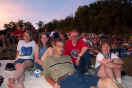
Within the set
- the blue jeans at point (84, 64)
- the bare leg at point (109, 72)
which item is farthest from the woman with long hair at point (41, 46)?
Answer: the bare leg at point (109, 72)

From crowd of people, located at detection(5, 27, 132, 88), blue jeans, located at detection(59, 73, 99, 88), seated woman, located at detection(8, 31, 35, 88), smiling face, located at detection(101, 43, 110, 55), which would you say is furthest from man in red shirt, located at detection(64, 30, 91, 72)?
blue jeans, located at detection(59, 73, 99, 88)

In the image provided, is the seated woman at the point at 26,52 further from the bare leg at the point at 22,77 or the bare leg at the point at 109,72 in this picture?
the bare leg at the point at 109,72

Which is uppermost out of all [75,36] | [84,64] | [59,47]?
[75,36]

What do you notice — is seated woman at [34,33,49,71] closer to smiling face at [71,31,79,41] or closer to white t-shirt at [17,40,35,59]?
white t-shirt at [17,40,35,59]

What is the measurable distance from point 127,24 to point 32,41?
2461cm

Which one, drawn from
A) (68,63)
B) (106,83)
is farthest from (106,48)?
(106,83)

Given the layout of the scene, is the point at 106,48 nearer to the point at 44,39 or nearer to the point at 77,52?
the point at 77,52

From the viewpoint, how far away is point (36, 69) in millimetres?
4293

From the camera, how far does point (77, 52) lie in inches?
165

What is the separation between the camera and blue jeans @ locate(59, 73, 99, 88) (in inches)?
102

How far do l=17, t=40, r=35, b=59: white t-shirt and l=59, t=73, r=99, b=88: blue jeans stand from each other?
6.23 feet

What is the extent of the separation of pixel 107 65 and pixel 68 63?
655 millimetres

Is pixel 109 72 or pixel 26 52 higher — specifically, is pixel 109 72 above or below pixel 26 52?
below

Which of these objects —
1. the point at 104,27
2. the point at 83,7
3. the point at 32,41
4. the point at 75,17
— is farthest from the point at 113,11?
the point at 32,41
